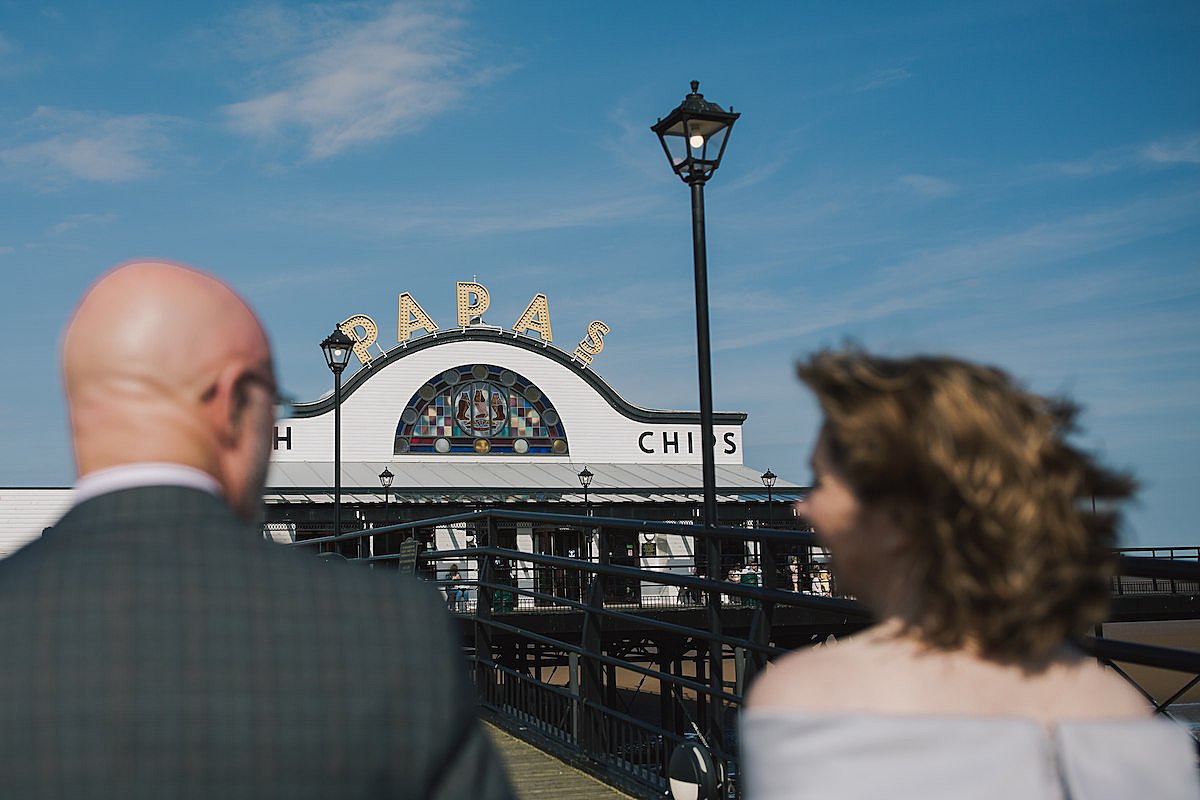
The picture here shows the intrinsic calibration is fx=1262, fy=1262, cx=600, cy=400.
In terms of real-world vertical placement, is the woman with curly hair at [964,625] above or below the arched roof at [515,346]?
below

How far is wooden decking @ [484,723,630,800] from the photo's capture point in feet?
20.0

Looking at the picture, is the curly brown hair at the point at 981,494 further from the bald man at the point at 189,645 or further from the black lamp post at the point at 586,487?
the black lamp post at the point at 586,487

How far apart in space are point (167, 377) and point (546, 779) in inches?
203

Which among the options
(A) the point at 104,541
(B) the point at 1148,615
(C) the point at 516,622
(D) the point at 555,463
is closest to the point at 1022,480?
(A) the point at 104,541

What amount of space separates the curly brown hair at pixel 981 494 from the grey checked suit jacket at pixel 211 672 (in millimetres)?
639

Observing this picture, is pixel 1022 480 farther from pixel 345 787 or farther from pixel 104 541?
pixel 104 541

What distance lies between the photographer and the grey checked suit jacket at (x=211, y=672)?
1.43 metres

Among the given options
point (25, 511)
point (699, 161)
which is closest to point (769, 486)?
point (25, 511)

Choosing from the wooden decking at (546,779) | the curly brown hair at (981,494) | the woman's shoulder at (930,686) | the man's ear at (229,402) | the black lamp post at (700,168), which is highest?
the black lamp post at (700,168)

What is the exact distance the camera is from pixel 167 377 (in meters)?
1.67

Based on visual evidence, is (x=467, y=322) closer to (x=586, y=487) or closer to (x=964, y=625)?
(x=586, y=487)

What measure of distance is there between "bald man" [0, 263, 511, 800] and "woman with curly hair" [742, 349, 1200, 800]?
0.51 meters

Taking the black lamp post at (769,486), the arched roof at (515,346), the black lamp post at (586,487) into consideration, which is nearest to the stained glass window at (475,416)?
the arched roof at (515,346)

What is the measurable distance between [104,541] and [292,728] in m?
0.33
